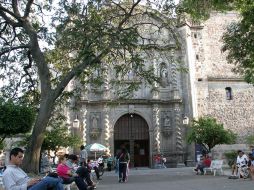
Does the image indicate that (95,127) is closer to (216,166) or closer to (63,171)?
(216,166)

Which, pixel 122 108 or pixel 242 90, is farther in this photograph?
pixel 242 90

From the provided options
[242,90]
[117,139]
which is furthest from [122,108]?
[242,90]

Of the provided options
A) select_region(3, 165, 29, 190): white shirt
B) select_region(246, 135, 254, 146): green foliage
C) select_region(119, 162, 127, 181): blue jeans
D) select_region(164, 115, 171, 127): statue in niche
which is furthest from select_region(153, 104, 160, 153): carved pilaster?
select_region(3, 165, 29, 190): white shirt

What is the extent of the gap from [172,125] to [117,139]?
4471 mm

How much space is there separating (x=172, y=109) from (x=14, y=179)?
2809 centimetres

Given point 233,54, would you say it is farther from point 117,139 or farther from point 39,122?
point 117,139

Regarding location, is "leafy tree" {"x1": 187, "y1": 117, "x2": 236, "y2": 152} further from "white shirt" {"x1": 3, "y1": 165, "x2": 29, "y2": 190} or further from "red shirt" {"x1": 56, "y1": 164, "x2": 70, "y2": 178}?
"white shirt" {"x1": 3, "y1": 165, "x2": 29, "y2": 190}

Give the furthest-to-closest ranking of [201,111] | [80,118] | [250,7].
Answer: [201,111], [80,118], [250,7]

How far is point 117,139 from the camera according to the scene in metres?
33.1

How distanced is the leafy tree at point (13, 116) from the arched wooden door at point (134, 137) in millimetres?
15342

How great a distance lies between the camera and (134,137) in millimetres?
33375

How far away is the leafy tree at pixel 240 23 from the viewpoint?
13.2 meters

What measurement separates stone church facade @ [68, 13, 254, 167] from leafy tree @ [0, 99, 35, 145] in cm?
1225

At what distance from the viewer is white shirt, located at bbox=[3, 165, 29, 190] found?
582 centimetres
